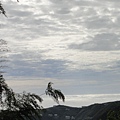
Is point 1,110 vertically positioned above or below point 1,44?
below

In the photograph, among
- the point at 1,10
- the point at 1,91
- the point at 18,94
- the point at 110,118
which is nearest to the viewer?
the point at 1,10

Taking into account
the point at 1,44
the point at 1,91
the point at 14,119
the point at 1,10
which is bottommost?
the point at 14,119

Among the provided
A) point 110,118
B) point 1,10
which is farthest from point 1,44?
point 110,118

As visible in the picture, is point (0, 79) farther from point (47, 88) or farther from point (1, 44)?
point (47, 88)

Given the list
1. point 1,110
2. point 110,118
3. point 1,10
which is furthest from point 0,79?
point 110,118

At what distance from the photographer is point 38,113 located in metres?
12.2

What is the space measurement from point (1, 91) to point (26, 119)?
71.2 inches

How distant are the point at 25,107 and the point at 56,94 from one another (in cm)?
119

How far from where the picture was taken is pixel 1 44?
10.3 metres

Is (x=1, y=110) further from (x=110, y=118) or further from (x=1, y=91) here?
(x=110, y=118)

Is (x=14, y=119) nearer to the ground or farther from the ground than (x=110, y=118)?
nearer to the ground

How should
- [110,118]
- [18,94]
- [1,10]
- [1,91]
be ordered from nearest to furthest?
[1,10], [1,91], [18,94], [110,118]

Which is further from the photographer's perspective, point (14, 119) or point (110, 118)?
point (110, 118)

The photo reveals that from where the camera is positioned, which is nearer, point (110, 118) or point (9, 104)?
point (9, 104)
